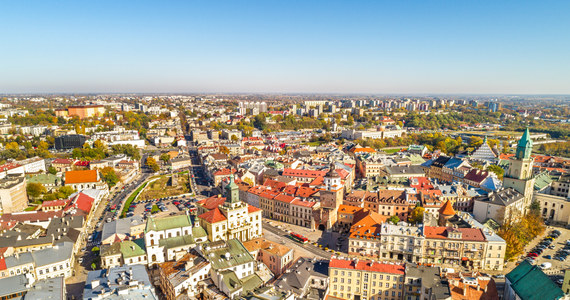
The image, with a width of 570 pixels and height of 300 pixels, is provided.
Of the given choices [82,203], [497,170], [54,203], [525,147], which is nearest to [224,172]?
[82,203]

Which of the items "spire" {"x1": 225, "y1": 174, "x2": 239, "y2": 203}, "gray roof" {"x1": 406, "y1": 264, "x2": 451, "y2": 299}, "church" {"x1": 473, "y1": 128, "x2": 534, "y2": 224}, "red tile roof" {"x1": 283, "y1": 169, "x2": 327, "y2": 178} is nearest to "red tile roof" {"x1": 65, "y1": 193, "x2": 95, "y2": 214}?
"spire" {"x1": 225, "y1": 174, "x2": 239, "y2": 203}

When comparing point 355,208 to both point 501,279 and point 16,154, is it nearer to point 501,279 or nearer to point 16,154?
point 501,279

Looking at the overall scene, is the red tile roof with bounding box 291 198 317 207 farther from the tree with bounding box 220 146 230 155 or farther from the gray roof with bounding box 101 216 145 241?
the tree with bounding box 220 146 230 155

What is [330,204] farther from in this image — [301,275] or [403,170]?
[403,170]

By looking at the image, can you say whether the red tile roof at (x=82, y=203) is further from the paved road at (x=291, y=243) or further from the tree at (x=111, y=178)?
the paved road at (x=291, y=243)

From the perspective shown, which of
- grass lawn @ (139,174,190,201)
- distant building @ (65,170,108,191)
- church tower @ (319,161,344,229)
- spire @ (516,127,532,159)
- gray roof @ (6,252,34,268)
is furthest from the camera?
distant building @ (65,170,108,191)

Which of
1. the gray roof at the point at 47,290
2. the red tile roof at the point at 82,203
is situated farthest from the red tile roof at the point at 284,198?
the gray roof at the point at 47,290
